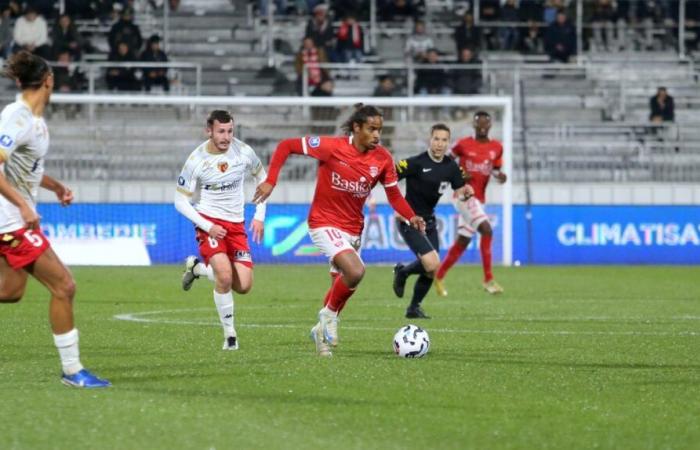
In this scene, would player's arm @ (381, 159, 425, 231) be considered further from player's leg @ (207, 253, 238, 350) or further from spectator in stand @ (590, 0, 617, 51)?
spectator in stand @ (590, 0, 617, 51)

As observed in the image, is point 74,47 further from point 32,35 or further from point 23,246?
point 23,246

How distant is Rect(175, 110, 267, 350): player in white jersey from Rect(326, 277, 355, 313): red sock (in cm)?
87

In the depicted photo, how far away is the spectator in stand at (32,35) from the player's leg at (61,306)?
22.4m

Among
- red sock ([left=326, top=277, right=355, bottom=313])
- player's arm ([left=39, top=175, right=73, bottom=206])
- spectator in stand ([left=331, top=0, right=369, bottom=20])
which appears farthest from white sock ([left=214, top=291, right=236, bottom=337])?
spectator in stand ([left=331, top=0, right=369, bottom=20])

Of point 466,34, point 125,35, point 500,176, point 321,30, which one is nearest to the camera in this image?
point 500,176

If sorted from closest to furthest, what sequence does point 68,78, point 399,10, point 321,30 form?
point 68,78 → point 321,30 → point 399,10

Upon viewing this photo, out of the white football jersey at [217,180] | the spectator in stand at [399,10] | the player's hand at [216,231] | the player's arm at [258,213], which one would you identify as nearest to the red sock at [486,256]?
the player's arm at [258,213]

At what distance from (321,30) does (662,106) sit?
25.4 feet

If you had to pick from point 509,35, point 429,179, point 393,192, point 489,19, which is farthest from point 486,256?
point 489,19

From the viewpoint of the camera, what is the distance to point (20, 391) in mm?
8969

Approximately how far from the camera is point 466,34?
32938 mm

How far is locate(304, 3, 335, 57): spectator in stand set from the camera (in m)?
32.2

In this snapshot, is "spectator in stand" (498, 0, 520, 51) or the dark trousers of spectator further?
"spectator in stand" (498, 0, 520, 51)

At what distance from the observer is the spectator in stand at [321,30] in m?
32.2
